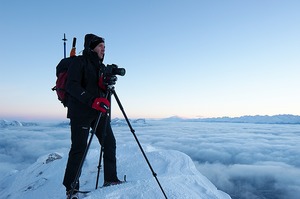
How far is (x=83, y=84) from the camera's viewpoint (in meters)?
3.36

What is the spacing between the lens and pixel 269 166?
128 ft

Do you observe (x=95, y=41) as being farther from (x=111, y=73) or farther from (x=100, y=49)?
(x=111, y=73)

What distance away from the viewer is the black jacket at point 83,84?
10.1 feet

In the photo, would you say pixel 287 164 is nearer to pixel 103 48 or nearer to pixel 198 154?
pixel 198 154

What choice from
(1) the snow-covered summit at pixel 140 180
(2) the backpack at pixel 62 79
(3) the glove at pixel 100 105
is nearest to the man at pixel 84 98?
(3) the glove at pixel 100 105

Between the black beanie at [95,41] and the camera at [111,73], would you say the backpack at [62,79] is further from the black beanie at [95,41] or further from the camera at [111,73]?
the camera at [111,73]

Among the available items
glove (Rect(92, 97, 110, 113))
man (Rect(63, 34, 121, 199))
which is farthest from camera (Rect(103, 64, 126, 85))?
glove (Rect(92, 97, 110, 113))

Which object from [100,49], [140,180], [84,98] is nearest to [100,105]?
[84,98]

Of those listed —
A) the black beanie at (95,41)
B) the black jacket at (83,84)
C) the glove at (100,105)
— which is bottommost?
the glove at (100,105)

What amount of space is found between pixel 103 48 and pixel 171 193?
8.46 feet

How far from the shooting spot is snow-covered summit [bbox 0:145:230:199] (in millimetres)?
3605

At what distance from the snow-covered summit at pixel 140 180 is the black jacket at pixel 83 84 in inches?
50.4

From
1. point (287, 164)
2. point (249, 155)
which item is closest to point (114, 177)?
point (287, 164)

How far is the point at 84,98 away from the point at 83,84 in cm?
37
